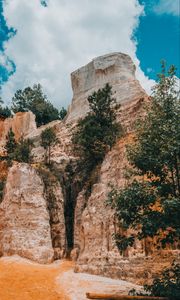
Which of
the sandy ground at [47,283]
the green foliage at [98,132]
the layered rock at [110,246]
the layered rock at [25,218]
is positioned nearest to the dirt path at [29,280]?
the sandy ground at [47,283]

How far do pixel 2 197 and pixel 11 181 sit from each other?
7.84 ft

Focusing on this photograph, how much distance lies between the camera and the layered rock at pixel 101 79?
1630 inches

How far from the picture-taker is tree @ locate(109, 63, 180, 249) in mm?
11547

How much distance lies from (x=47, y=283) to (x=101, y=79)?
31.4m

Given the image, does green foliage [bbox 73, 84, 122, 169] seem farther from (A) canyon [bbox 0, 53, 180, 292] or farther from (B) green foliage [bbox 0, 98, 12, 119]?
(B) green foliage [bbox 0, 98, 12, 119]

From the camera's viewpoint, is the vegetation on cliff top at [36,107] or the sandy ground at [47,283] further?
the vegetation on cliff top at [36,107]

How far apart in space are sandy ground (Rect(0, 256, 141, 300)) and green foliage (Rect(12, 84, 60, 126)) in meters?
35.2

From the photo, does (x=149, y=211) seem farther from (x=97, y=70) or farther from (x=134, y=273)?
(x=97, y=70)

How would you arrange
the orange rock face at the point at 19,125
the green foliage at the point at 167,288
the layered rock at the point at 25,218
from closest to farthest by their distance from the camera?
the green foliage at the point at 167,288 → the layered rock at the point at 25,218 → the orange rock face at the point at 19,125

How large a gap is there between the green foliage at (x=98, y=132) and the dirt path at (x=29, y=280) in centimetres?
930

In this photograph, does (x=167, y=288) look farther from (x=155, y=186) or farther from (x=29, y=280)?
(x=29, y=280)

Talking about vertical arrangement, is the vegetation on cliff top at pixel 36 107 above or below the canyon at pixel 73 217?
above

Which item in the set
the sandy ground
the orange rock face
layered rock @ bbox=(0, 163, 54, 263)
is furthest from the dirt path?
the orange rock face

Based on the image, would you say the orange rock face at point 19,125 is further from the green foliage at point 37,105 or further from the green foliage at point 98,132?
the green foliage at point 98,132
